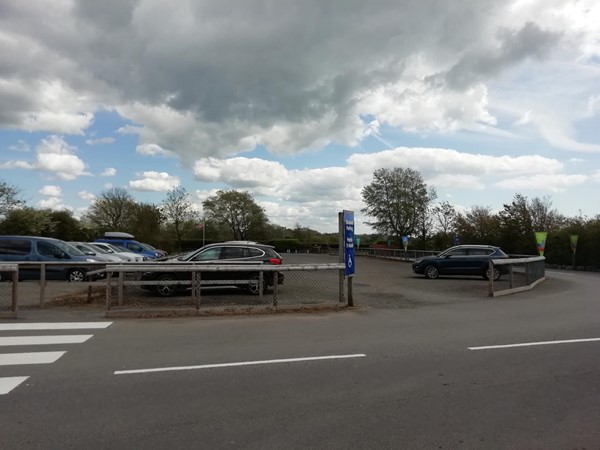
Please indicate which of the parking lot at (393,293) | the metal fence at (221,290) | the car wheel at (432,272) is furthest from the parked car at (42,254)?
the car wheel at (432,272)

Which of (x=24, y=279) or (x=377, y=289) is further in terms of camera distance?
(x=377, y=289)

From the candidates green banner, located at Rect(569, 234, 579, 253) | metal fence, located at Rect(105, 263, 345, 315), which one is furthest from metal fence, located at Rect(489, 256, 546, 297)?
green banner, located at Rect(569, 234, 579, 253)

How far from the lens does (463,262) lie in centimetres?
2253

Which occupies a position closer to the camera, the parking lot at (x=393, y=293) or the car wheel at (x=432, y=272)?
the parking lot at (x=393, y=293)

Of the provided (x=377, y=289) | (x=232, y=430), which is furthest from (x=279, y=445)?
(x=377, y=289)

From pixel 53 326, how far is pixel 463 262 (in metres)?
18.2

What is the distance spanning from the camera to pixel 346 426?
14.5 ft

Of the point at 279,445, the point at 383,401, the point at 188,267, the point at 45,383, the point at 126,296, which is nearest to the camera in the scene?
the point at 279,445

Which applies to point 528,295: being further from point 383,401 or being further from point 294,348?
point 383,401

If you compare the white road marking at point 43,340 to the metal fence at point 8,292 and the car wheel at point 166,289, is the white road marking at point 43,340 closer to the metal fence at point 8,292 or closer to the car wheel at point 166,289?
the metal fence at point 8,292

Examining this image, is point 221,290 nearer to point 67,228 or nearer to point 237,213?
point 67,228

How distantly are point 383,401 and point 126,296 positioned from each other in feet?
33.4

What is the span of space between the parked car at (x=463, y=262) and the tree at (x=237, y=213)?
67.2 m

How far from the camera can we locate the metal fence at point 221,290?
11.6 m
